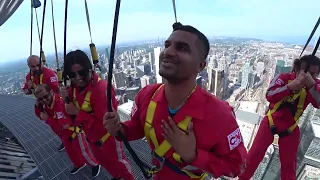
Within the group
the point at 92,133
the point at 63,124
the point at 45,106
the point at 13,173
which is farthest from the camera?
the point at 13,173

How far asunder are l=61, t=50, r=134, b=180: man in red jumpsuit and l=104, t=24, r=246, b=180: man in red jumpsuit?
0.83 m

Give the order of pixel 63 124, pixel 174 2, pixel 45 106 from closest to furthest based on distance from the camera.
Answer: pixel 174 2
pixel 63 124
pixel 45 106

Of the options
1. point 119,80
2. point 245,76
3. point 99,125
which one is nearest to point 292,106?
point 99,125

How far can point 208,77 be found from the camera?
1108 inches

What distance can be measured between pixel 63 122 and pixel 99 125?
2.70 feet

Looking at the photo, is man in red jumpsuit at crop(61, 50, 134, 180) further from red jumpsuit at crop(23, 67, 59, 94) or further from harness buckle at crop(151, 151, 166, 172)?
red jumpsuit at crop(23, 67, 59, 94)

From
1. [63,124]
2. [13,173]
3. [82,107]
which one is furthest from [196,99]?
[13,173]

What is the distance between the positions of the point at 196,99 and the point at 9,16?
226cm

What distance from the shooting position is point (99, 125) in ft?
6.30

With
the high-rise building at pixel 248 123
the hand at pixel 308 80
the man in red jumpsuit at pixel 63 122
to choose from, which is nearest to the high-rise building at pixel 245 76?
the high-rise building at pixel 248 123

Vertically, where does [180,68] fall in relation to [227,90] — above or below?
above

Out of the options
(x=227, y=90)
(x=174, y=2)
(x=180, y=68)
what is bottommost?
(x=227, y=90)

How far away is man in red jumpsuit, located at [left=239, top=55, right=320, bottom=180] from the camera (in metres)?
1.87

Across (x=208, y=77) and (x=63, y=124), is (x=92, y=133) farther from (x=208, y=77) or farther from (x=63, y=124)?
(x=208, y=77)
